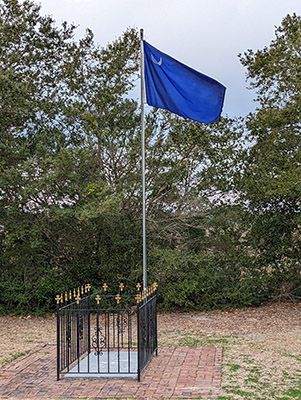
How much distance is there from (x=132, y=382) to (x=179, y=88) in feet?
13.5

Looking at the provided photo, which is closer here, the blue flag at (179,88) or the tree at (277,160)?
the blue flag at (179,88)

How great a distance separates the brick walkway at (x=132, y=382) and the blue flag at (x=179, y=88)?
3.45 m

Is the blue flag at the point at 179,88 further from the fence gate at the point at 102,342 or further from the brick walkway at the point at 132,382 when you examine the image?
the brick walkway at the point at 132,382

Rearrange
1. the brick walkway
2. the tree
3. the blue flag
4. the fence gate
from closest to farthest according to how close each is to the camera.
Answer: the brick walkway, the fence gate, the blue flag, the tree

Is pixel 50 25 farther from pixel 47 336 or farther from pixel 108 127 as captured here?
pixel 47 336

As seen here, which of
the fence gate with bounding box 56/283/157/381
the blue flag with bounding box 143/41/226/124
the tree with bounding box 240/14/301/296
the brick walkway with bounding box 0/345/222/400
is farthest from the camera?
the tree with bounding box 240/14/301/296

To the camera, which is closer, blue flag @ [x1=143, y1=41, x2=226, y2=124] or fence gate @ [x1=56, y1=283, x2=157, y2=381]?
fence gate @ [x1=56, y1=283, x2=157, y2=381]

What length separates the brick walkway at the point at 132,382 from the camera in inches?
237

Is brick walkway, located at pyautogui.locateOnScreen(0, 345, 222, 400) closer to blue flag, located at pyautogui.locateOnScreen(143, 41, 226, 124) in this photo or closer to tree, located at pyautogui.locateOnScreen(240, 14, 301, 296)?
blue flag, located at pyautogui.locateOnScreen(143, 41, 226, 124)

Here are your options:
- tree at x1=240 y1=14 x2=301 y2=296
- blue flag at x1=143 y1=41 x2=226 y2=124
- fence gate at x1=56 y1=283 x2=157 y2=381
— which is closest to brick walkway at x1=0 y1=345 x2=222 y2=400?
fence gate at x1=56 y1=283 x2=157 y2=381

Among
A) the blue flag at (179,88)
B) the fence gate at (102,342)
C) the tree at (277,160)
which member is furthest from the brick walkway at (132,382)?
the tree at (277,160)

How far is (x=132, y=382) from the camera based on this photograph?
6512 mm

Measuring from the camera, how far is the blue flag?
315 inches

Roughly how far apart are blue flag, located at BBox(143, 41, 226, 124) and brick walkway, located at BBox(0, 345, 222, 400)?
345 centimetres
